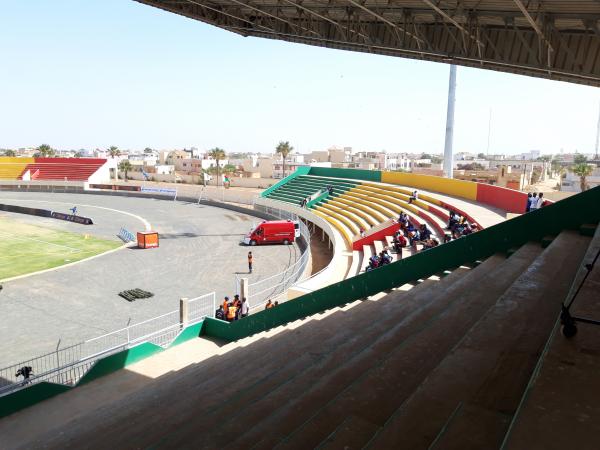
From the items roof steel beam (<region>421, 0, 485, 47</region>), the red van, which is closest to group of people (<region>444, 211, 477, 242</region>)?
roof steel beam (<region>421, 0, 485, 47</region>)

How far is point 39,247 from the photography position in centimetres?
2956

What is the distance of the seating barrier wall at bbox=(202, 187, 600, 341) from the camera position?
8383 mm

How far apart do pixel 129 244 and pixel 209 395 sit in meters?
26.0

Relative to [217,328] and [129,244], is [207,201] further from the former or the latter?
[217,328]

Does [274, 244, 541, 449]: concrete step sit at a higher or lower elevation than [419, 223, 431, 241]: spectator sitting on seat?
higher

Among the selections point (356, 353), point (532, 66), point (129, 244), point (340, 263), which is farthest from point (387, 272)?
point (129, 244)

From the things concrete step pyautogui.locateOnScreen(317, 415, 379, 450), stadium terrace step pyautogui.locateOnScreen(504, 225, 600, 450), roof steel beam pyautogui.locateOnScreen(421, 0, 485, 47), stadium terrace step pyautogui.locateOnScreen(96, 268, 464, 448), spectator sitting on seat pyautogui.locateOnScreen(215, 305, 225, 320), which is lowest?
spectator sitting on seat pyautogui.locateOnScreen(215, 305, 225, 320)

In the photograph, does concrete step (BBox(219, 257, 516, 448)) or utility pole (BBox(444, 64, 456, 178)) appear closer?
concrete step (BBox(219, 257, 516, 448))

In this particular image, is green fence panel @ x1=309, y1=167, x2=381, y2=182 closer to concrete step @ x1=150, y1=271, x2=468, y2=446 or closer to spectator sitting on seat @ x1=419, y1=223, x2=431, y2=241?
spectator sitting on seat @ x1=419, y1=223, x2=431, y2=241

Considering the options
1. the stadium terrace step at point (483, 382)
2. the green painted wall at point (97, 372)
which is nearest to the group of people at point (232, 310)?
the green painted wall at point (97, 372)

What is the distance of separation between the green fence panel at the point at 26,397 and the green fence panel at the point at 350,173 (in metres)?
36.0

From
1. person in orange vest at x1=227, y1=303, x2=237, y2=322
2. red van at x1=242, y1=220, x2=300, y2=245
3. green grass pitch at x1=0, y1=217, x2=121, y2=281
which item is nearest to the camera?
person in orange vest at x1=227, y1=303, x2=237, y2=322

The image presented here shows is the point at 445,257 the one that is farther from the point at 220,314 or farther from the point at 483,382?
the point at 220,314

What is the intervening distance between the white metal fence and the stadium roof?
34.2ft
